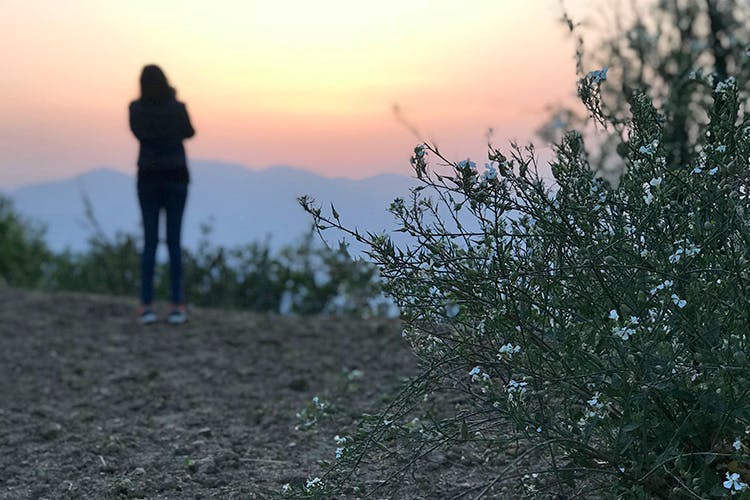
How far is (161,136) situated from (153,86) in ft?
1.31

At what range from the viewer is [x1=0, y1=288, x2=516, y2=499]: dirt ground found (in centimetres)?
395

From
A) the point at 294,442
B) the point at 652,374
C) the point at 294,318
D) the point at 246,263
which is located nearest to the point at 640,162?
the point at 652,374

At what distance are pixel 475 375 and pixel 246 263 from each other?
20.5 feet

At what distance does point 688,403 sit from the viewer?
276cm

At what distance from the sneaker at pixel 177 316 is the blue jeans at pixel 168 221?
3.4 inches

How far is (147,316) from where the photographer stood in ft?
24.8

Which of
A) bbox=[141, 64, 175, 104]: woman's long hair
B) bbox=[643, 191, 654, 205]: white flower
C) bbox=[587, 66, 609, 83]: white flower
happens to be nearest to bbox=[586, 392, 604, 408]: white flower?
bbox=[643, 191, 654, 205]: white flower

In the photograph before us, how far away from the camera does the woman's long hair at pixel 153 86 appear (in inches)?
273

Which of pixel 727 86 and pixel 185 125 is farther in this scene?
pixel 185 125

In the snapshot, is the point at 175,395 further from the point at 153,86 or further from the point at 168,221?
the point at 153,86

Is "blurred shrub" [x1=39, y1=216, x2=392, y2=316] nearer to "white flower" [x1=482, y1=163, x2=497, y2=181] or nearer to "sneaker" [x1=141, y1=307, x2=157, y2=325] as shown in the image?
"sneaker" [x1=141, y1=307, x2=157, y2=325]

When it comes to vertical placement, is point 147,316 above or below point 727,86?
above

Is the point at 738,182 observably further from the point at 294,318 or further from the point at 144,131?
the point at 294,318

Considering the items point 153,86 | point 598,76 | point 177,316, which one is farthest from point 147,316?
point 598,76
